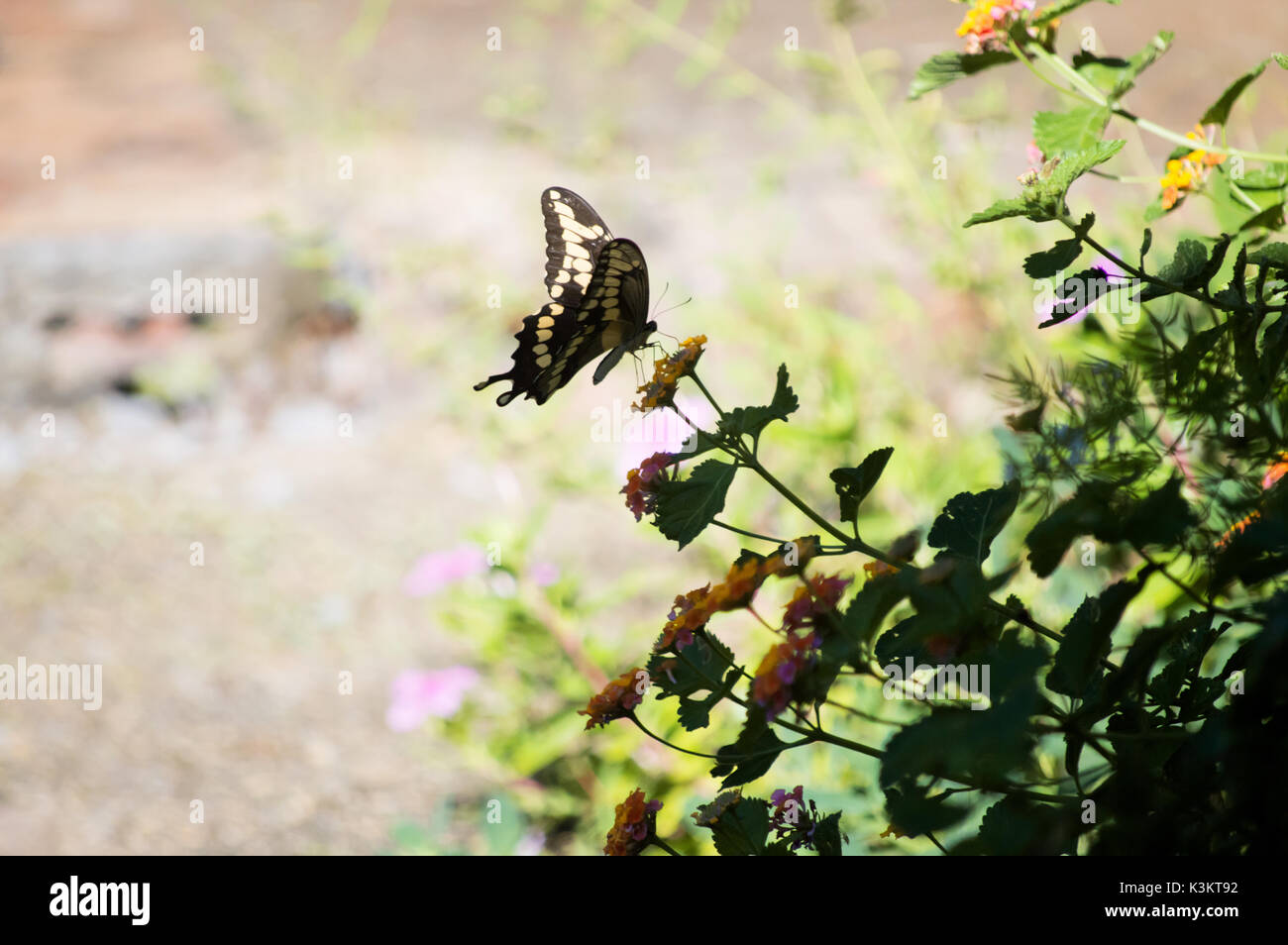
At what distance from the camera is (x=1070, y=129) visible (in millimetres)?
686

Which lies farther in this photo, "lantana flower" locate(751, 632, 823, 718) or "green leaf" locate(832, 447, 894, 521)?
"green leaf" locate(832, 447, 894, 521)

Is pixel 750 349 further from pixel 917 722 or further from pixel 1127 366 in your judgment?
pixel 917 722

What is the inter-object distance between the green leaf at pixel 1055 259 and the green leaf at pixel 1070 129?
3.9 inches

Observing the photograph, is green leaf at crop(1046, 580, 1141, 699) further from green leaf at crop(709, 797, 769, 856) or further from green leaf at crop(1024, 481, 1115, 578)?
green leaf at crop(709, 797, 769, 856)

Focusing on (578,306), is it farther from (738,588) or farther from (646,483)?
(738,588)

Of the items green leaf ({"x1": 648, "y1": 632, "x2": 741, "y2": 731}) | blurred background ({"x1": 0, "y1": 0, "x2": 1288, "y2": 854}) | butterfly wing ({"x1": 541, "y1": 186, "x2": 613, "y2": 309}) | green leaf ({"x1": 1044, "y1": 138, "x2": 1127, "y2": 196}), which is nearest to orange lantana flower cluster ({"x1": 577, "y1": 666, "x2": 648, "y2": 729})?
green leaf ({"x1": 648, "y1": 632, "x2": 741, "y2": 731})

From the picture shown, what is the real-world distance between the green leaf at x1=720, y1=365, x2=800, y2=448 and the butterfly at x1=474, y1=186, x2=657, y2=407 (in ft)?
1.33

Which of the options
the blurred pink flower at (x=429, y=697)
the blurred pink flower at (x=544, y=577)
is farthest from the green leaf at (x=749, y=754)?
the blurred pink flower at (x=429, y=697)

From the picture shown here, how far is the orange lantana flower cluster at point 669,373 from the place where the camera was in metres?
0.66

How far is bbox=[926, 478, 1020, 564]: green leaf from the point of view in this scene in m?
0.57

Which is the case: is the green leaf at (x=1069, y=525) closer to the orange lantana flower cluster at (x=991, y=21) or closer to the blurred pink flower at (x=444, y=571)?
the orange lantana flower cluster at (x=991, y=21)

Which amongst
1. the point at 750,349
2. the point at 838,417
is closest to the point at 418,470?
the point at 750,349

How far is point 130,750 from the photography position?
2146 mm
